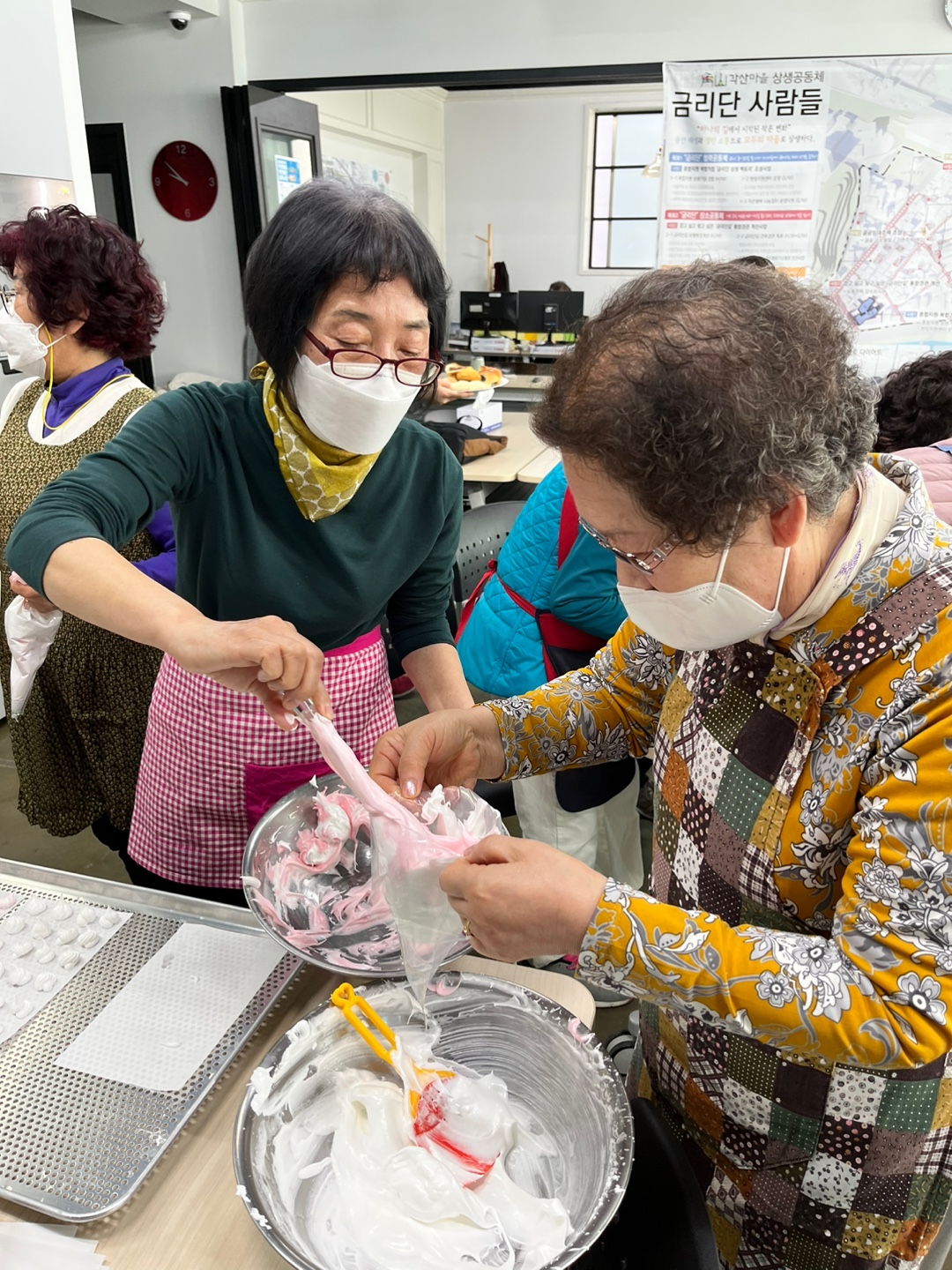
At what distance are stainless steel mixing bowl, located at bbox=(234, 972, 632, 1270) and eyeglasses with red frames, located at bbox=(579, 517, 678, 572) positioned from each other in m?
0.53

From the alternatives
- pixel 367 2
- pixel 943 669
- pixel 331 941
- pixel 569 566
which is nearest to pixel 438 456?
pixel 569 566

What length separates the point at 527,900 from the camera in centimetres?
84

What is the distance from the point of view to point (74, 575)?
44.8 inches

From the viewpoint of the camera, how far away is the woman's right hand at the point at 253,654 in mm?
1049

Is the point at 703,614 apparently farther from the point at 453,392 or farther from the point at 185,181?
the point at 185,181

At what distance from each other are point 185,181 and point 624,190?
5973 mm

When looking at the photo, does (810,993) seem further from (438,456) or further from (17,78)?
(17,78)

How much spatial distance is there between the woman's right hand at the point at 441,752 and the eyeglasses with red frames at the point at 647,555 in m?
0.42

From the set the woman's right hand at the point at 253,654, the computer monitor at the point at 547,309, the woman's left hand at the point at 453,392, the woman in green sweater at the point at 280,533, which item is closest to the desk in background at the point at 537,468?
the woman's left hand at the point at 453,392

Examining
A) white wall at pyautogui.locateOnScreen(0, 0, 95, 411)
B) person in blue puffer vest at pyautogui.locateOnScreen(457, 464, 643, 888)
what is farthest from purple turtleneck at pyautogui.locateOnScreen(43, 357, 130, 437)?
white wall at pyautogui.locateOnScreen(0, 0, 95, 411)

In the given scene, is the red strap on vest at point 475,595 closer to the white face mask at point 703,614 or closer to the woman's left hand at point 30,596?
the woman's left hand at point 30,596

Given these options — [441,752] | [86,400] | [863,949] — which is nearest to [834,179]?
[86,400]

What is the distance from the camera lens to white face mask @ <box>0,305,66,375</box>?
2.00 metres

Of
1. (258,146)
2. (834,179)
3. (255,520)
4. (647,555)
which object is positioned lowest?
(255,520)
